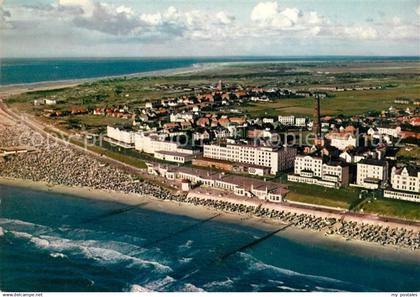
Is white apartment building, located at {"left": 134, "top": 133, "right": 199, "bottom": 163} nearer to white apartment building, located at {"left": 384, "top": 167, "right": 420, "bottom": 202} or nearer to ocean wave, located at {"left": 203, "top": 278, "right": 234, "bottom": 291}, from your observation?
white apartment building, located at {"left": 384, "top": 167, "right": 420, "bottom": 202}

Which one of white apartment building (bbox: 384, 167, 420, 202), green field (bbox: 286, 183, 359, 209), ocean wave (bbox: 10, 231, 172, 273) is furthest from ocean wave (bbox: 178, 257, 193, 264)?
white apartment building (bbox: 384, 167, 420, 202)

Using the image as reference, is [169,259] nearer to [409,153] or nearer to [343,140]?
[409,153]

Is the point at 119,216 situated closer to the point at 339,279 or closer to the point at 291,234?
the point at 291,234

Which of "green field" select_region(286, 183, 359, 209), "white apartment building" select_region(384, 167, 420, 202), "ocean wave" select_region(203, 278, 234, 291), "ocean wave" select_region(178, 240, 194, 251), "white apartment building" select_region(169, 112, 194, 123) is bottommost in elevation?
"ocean wave" select_region(203, 278, 234, 291)

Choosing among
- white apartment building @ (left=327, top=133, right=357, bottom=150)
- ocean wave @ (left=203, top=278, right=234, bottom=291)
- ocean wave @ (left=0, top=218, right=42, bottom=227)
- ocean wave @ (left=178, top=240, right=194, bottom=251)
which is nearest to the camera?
ocean wave @ (left=203, top=278, right=234, bottom=291)

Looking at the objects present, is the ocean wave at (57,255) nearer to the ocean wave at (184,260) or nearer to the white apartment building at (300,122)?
the ocean wave at (184,260)

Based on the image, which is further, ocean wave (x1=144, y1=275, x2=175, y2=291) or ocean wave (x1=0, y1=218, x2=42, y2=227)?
ocean wave (x1=0, y1=218, x2=42, y2=227)
